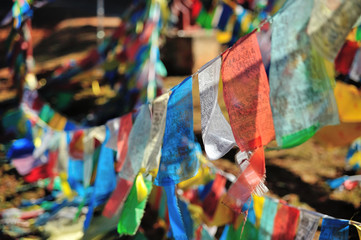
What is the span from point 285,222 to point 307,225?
0.14 m

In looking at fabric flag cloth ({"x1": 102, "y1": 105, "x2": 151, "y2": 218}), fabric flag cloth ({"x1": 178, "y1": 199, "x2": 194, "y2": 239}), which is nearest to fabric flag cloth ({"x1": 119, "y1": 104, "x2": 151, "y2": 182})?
fabric flag cloth ({"x1": 102, "y1": 105, "x2": 151, "y2": 218})

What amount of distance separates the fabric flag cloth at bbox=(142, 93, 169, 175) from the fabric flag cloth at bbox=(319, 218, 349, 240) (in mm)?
832

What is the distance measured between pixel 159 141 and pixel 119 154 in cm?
41

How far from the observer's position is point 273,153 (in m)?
4.53

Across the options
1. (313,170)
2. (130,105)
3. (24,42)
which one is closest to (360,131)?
(313,170)

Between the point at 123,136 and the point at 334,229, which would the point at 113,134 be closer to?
the point at 123,136

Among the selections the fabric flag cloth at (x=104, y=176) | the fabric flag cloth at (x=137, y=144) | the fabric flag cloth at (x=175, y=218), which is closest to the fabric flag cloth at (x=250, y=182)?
the fabric flag cloth at (x=175, y=218)

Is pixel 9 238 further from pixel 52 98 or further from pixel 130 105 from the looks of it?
pixel 52 98

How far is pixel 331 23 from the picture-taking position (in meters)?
1.43

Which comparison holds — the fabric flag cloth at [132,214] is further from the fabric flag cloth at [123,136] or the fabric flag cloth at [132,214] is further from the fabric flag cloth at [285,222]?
the fabric flag cloth at [285,222]

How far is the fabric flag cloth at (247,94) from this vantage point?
1594 millimetres

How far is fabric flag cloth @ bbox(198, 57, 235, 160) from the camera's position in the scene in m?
1.71

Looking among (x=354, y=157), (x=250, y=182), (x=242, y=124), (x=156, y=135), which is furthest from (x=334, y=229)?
(x=354, y=157)

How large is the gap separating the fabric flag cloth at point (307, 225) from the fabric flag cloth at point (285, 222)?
0.03 m
